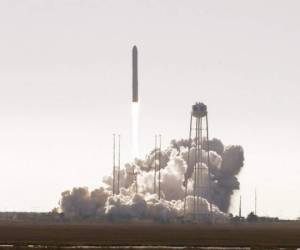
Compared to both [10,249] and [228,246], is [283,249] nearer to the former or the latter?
[228,246]

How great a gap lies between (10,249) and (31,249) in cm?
A: 304

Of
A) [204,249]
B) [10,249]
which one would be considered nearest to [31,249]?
[10,249]

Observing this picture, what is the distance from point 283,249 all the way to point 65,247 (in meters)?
32.7

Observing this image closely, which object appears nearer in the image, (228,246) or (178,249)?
(178,249)

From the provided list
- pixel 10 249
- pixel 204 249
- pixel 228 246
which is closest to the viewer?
pixel 10 249

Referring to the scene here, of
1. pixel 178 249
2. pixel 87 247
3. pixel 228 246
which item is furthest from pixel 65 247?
pixel 228 246

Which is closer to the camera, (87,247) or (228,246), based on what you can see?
(87,247)

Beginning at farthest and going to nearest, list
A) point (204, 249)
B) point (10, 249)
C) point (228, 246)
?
point (228, 246), point (204, 249), point (10, 249)

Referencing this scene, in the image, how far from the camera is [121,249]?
150000 mm

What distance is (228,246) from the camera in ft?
549

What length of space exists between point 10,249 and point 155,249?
Answer: 20.6m

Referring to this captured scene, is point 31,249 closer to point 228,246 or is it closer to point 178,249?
point 178,249

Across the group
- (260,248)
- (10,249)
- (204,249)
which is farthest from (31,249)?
(260,248)

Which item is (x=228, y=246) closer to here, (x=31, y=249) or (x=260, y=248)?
(x=260, y=248)
